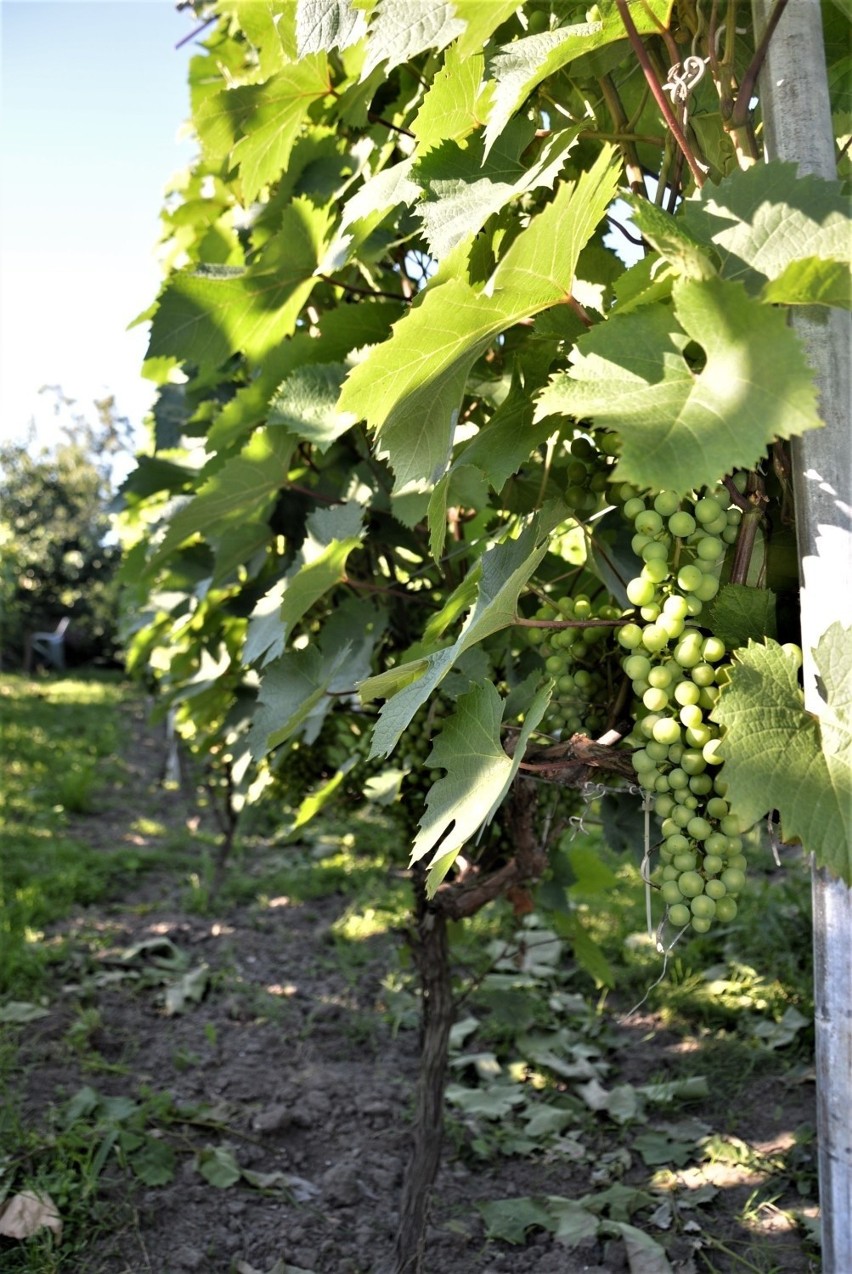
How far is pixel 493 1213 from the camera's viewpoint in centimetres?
230

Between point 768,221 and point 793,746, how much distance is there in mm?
459

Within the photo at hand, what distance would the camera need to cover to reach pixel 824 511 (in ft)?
3.28

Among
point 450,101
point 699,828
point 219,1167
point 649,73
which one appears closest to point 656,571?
point 699,828

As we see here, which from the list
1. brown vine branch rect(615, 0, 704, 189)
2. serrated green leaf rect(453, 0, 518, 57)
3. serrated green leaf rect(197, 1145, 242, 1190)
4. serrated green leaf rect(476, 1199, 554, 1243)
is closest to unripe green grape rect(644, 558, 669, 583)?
brown vine branch rect(615, 0, 704, 189)

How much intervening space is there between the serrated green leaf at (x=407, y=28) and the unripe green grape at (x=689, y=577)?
23.4 inches

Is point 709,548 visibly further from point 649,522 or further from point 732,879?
point 732,879

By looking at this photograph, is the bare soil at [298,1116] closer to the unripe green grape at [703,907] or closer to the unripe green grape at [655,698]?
the unripe green grape at [703,907]

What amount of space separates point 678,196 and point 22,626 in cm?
1673

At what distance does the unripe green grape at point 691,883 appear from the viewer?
3.43 ft

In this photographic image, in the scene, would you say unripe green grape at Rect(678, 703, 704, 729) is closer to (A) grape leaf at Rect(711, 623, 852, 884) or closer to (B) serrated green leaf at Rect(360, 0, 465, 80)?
(A) grape leaf at Rect(711, 623, 852, 884)

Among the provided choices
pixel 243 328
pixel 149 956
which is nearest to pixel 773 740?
pixel 243 328

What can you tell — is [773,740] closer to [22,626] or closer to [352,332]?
[352,332]

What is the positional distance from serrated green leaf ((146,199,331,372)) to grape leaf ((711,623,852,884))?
3.63 feet

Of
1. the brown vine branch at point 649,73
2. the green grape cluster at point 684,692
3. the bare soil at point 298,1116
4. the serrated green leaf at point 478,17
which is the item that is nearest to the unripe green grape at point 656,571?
the green grape cluster at point 684,692
